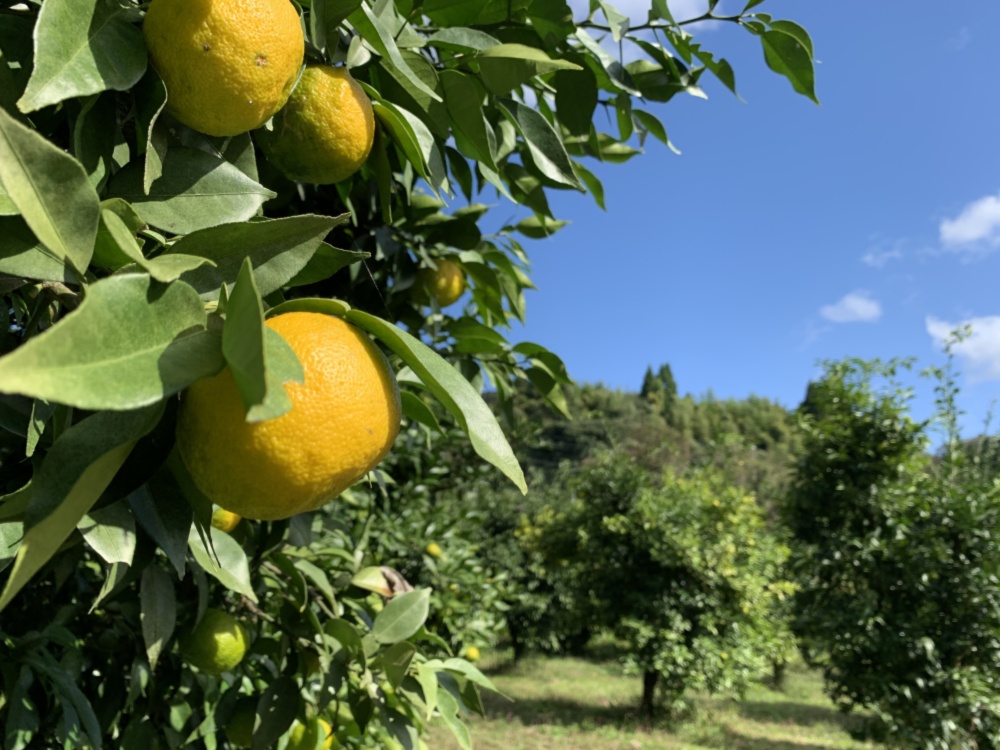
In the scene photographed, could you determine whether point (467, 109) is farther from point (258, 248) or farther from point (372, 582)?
point (372, 582)

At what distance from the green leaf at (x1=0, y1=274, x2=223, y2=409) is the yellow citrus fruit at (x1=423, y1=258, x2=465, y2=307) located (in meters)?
0.88

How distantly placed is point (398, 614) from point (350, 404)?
708 millimetres

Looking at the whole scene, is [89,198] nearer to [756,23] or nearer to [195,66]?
[195,66]

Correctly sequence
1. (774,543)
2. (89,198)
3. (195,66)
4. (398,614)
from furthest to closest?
(774,543) → (398,614) → (195,66) → (89,198)

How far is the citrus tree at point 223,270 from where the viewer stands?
305 mm

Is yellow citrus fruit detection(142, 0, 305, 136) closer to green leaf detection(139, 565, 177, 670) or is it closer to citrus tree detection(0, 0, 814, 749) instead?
citrus tree detection(0, 0, 814, 749)

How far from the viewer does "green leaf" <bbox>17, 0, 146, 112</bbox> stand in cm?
37

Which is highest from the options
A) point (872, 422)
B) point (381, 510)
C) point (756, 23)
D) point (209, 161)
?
point (872, 422)

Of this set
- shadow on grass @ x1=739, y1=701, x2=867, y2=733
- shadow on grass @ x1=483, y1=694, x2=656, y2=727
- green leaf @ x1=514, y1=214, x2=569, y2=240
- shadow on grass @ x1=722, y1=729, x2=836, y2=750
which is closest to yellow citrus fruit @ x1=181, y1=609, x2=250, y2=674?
green leaf @ x1=514, y1=214, x2=569, y2=240

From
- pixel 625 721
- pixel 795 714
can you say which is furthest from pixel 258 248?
pixel 795 714

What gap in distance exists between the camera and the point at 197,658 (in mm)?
934

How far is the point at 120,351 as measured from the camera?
0.93 feet

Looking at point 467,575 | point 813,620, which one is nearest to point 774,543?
point 813,620

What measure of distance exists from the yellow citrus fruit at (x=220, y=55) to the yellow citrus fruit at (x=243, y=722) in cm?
89
